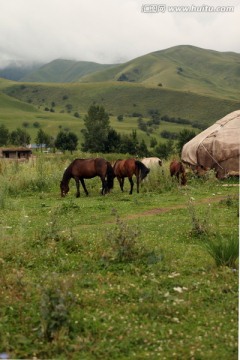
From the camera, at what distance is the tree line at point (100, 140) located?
76.7 m

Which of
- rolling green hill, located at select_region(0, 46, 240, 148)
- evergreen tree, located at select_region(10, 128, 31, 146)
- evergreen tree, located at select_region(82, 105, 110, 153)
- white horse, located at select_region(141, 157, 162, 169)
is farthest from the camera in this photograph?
rolling green hill, located at select_region(0, 46, 240, 148)

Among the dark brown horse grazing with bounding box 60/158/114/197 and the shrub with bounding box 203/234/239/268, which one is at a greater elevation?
the dark brown horse grazing with bounding box 60/158/114/197

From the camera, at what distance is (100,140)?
84750mm

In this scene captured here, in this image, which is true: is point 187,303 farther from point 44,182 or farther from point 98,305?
point 44,182

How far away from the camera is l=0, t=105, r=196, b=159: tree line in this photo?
76.7 m

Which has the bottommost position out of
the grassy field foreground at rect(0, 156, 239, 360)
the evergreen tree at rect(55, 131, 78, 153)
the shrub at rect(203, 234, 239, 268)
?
the grassy field foreground at rect(0, 156, 239, 360)

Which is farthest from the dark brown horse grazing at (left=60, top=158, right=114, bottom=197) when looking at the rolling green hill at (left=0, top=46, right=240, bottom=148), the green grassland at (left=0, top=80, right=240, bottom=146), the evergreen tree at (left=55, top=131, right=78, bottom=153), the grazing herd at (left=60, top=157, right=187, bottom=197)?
the green grassland at (left=0, top=80, right=240, bottom=146)

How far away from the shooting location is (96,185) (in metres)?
21.9

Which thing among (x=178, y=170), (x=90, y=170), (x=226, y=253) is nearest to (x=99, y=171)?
(x=90, y=170)

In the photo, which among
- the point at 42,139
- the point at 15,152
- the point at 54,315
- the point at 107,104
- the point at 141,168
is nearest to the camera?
the point at 54,315

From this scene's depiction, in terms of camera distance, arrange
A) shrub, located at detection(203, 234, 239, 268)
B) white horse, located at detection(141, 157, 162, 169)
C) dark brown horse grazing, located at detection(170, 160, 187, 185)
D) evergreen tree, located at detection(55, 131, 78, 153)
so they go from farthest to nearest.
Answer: evergreen tree, located at detection(55, 131, 78, 153)
white horse, located at detection(141, 157, 162, 169)
dark brown horse grazing, located at detection(170, 160, 187, 185)
shrub, located at detection(203, 234, 239, 268)

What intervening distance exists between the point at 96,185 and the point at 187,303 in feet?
52.3

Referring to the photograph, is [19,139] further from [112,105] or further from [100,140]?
[112,105]

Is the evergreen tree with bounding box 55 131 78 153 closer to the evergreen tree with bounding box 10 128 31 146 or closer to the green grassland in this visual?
the evergreen tree with bounding box 10 128 31 146
